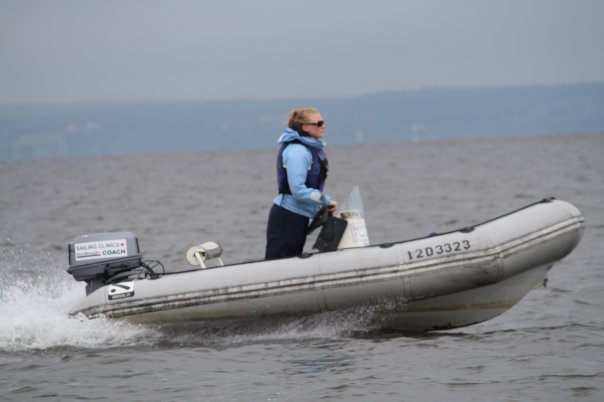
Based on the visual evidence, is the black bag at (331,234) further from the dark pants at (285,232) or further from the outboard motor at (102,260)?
the outboard motor at (102,260)

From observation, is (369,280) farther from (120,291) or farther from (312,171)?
(120,291)

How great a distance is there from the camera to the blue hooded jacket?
325 inches

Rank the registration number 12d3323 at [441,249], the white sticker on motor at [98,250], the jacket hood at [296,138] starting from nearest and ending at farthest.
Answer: the registration number 12d3323 at [441,249] < the jacket hood at [296,138] < the white sticker on motor at [98,250]

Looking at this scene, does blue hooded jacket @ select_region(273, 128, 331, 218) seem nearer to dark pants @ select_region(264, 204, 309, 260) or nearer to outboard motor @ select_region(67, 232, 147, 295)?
dark pants @ select_region(264, 204, 309, 260)

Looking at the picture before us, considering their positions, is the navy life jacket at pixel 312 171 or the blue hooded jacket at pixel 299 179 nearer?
the blue hooded jacket at pixel 299 179

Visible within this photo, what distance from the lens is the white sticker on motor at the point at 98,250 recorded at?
858 cm

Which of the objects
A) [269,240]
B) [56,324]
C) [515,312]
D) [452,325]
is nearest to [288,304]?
[269,240]

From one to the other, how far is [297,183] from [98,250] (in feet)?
5.56

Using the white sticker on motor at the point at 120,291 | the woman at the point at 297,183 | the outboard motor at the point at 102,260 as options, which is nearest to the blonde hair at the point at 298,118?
the woman at the point at 297,183

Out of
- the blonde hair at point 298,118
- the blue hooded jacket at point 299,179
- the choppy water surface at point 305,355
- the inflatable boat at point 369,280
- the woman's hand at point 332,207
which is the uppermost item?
the blonde hair at point 298,118

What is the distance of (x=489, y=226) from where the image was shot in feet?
27.4

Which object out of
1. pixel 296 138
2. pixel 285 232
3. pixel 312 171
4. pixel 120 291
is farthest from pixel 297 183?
pixel 120 291

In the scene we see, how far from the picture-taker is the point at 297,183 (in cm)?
827

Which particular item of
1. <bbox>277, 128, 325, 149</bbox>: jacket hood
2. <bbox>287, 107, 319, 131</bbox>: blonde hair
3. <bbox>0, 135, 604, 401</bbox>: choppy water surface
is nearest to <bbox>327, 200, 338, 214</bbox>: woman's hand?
<bbox>277, 128, 325, 149</bbox>: jacket hood
